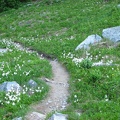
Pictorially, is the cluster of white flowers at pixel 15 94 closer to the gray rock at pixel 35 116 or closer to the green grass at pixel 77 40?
the gray rock at pixel 35 116

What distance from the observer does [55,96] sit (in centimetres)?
1145

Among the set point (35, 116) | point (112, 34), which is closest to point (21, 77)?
point (35, 116)

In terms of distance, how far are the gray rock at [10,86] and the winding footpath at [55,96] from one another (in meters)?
1.04

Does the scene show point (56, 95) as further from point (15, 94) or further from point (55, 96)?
point (15, 94)

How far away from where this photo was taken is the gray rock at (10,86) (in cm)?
1123

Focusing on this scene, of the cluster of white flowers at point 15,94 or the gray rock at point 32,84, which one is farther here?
the gray rock at point 32,84

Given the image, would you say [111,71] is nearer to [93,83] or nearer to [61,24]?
[93,83]

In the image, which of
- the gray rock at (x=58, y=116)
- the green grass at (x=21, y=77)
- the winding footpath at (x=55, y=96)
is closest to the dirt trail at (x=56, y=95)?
the winding footpath at (x=55, y=96)

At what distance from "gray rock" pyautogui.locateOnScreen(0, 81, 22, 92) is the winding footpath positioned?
3.40ft

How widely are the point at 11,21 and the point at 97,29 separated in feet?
39.5

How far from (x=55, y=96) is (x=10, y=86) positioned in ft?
5.33

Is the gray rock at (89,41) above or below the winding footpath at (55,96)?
below

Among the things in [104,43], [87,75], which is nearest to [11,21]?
[104,43]

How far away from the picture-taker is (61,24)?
25000 millimetres
